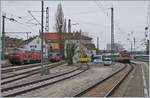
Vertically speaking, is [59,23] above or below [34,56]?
above

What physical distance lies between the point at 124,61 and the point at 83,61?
11.5 m

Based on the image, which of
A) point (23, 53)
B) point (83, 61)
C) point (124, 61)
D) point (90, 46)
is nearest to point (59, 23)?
point (83, 61)

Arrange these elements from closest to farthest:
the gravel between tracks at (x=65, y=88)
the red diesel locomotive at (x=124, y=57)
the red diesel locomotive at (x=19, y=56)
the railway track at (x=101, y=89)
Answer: the railway track at (x=101, y=89), the gravel between tracks at (x=65, y=88), the red diesel locomotive at (x=19, y=56), the red diesel locomotive at (x=124, y=57)

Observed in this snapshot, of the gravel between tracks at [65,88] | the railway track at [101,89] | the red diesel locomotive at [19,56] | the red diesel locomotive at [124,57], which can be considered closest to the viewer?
the railway track at [101,89]

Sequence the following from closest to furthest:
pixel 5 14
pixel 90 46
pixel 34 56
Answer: pixel 5 14
pixel 34 56
pixel 90 46

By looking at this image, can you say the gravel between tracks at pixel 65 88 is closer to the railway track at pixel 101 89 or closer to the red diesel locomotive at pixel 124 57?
the railway track at pixel 101 89

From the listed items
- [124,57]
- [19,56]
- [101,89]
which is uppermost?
[19,56]

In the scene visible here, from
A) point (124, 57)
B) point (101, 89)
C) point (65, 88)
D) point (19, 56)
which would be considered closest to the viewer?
point (101, 89)

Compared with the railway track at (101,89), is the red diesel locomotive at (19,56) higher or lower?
higher

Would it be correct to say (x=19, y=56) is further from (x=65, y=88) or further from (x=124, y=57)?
(x=65, y=88)

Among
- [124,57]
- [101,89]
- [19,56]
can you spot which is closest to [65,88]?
[101,89]

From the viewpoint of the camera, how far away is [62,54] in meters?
77.2

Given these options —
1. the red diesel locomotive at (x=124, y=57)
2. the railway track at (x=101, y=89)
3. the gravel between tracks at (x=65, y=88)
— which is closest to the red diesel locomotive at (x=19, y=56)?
the red diesel locomotive at (x=124, y=57)

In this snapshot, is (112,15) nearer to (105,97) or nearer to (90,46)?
(105,97)
